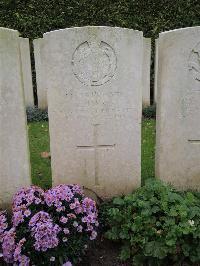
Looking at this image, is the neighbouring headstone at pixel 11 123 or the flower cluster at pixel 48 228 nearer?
the flower cluster at pixel 48 228

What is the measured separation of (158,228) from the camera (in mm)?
3312

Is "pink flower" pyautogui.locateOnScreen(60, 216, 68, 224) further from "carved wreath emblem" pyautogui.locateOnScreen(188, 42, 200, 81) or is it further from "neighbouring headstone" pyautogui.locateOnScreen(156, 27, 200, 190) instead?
"carved wreath emblem" pyautogui.locateOnScreen(188, 42, 200, 81)

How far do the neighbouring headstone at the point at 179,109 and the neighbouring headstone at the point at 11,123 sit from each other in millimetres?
1457

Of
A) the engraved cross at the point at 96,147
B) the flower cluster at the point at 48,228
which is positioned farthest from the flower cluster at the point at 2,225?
the engraved cross at the point at 96,147

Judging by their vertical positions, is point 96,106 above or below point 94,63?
below

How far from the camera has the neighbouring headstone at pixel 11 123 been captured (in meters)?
3.54

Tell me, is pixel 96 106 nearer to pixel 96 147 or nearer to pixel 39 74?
pixel 96 147

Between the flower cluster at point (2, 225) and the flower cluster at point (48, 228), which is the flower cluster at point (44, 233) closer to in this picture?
the flower cluster at point (48, 228)

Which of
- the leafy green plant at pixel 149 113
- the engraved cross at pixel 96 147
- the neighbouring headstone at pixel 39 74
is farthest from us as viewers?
the neighbouring headstone at pixel 39 74

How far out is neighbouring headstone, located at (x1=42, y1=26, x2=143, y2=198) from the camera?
12.3 ft

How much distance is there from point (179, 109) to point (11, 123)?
5.80ft

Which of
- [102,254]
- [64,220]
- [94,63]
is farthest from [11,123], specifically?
[102,254]

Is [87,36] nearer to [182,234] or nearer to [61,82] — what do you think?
[61,82]

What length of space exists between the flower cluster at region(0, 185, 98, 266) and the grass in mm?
1262
